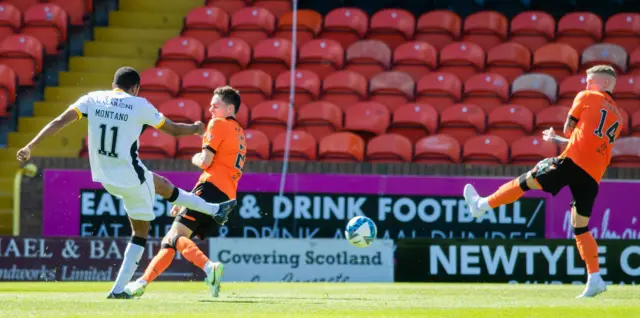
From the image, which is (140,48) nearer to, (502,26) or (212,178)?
(502,26)

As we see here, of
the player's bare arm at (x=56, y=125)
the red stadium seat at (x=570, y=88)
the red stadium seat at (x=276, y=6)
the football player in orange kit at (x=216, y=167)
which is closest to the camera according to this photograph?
the player's bare arm at (x=56, y=125)

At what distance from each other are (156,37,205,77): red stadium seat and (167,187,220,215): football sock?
9345mm

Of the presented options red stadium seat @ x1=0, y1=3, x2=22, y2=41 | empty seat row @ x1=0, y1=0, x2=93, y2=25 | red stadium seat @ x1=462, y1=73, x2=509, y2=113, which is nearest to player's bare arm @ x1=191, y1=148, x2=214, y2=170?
red stadium seat @ x1=462, y1=73, x2=509, y2=113

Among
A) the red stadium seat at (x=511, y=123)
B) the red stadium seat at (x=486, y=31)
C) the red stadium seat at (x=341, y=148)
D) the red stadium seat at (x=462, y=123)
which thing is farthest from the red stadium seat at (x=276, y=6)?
the red stadium seat at (x=511, y=123)

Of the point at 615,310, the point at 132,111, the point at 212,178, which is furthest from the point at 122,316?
the point at 615,310

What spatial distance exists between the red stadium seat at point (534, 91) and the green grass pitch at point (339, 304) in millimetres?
6589

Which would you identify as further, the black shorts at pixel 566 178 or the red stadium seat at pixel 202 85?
the red stadium seat at pixel 202 85

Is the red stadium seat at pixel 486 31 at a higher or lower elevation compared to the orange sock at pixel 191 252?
higher

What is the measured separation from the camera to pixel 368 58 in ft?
61.4

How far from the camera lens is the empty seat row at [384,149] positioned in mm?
16234

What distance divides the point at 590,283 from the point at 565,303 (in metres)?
0.81

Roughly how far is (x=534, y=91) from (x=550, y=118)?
1067 millimetres

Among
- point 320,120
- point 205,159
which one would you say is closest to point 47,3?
point 320,120

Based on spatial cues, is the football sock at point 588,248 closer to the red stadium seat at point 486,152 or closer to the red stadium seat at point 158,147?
the red stadium seat at point 486,152
